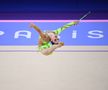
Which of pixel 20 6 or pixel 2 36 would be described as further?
pixel 20 6

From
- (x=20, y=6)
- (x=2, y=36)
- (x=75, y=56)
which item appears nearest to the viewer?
(x=75, y=56)

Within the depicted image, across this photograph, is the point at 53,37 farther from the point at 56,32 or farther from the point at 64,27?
the point at 64,27

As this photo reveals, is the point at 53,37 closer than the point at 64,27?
Yes

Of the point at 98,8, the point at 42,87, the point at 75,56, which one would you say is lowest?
the point at 42,87

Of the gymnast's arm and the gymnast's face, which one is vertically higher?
the gymnast's arm

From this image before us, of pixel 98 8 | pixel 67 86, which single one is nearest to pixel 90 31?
pixel 98 8

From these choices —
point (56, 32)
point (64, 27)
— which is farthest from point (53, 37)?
point (64, 27)

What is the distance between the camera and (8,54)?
1.71 metres

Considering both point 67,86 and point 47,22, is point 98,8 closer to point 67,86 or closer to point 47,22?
point 47,22

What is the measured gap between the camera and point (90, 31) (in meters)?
1.79

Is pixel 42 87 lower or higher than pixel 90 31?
lower

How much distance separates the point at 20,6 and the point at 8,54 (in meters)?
0.41

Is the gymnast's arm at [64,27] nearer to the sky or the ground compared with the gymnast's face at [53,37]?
nearer to the sky

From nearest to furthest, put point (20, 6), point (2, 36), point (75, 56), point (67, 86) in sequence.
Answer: point (67, 86)
point (75, 56)
point (2, 36)
point (20, 6)
